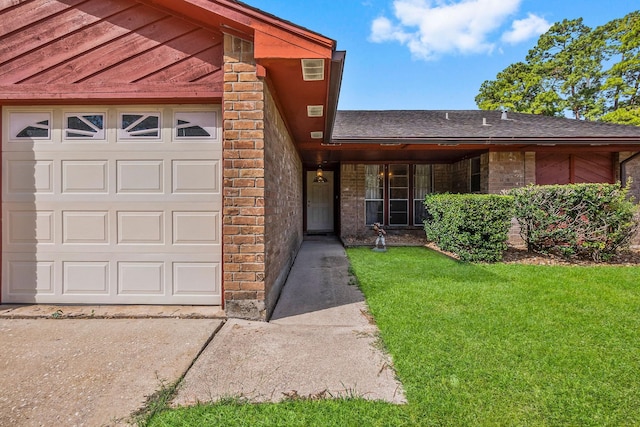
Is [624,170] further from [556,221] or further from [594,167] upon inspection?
[556,221]

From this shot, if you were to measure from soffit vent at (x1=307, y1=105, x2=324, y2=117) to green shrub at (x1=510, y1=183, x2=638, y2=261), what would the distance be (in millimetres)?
5050

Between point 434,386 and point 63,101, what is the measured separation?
457 centimetres

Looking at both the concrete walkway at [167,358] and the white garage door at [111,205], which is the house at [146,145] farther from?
the concrete walkway at [167,358]

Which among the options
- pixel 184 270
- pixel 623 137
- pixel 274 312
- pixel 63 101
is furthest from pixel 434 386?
pixel 623 137

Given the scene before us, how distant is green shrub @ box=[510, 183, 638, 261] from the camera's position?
20.0ft

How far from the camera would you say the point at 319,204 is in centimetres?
1217

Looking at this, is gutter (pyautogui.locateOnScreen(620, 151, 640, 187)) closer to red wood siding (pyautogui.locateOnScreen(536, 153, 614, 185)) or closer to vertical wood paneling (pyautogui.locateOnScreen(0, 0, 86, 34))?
red wood siding (pyautogui.locateOnScreen(536, 153, 614, 185))

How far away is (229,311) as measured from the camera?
3.27 meters

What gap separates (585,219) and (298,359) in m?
6.75

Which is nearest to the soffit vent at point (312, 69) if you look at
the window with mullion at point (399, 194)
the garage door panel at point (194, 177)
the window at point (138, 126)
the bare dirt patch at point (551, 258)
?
the garage door panel at point (194, 177)

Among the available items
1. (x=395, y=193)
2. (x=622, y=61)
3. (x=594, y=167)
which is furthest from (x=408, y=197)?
(x=622, y=61)

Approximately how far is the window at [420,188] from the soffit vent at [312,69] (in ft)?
25.0

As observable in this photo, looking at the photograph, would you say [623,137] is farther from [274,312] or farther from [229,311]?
[229,311]

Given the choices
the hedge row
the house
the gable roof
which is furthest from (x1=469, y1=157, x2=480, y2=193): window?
the gable roof
